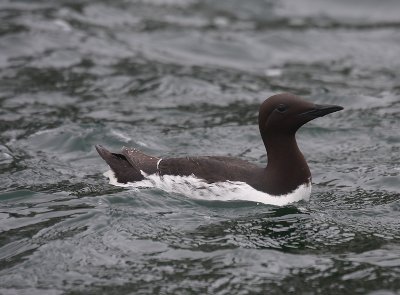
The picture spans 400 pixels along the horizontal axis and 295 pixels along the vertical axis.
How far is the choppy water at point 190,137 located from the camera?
7355 mm

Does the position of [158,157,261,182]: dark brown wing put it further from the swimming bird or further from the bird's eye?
the bird's eye

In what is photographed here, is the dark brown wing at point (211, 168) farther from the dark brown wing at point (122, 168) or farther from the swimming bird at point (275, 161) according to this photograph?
the dark brown wing at point (122, 168)

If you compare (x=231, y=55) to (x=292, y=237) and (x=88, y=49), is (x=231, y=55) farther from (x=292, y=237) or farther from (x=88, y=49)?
(x=292, y=237)

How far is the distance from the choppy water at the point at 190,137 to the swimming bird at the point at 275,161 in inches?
10.6

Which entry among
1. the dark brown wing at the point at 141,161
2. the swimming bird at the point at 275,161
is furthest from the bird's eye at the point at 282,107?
the dark brown wing at the point at 141,161

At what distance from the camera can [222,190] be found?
28.4ft

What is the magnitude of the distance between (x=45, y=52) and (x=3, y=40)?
2.86ft

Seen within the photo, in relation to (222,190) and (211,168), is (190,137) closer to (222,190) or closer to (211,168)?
(211,168)

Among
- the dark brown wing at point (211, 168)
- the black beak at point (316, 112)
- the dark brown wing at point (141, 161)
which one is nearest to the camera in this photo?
the black beak at point (316, 112)

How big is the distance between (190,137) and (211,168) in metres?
2.78

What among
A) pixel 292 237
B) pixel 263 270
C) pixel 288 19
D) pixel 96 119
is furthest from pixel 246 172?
pixel 288 19

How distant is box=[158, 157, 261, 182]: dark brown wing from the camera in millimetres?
8703

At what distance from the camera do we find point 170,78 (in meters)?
14.1

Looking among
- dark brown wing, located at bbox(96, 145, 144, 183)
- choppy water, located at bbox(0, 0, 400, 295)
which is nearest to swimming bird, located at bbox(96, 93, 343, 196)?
choppy water, located at bbox(0, 0, 400, 295)
